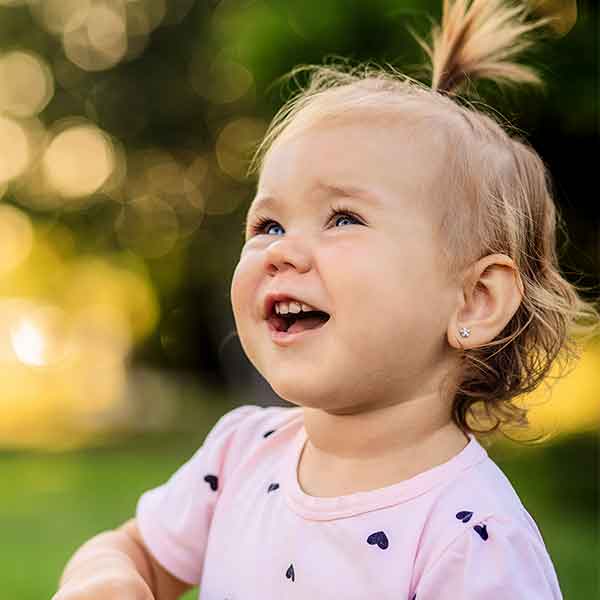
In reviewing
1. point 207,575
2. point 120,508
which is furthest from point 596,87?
point 207,575

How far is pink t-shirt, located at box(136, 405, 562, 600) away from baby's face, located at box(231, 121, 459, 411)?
0.61ft

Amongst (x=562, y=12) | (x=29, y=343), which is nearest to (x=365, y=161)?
(x=562, y=12)

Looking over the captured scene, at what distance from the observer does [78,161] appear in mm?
14133

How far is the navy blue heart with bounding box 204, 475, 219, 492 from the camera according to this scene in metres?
1.99

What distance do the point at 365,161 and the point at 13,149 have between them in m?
13.5

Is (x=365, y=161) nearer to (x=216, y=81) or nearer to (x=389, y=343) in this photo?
(x=389, y=343)

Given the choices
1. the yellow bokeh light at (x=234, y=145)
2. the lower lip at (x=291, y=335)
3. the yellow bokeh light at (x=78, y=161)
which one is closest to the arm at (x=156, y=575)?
the lower lip at (x=291, y=335)

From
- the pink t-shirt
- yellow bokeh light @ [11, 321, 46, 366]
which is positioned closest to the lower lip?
the pink t-shirt

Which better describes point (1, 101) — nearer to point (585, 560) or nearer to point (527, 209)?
point (585, 560)

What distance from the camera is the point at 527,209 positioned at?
179 centimetres

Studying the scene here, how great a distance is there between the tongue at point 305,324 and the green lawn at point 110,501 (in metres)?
2.81

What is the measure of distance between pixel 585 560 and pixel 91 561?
3.45 metres

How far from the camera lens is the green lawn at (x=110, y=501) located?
466 centimetres

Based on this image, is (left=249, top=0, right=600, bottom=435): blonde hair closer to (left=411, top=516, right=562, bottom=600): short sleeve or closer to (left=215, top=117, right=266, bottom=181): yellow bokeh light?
(left=411, top=516, right=562, bottom=600): short sleeve
